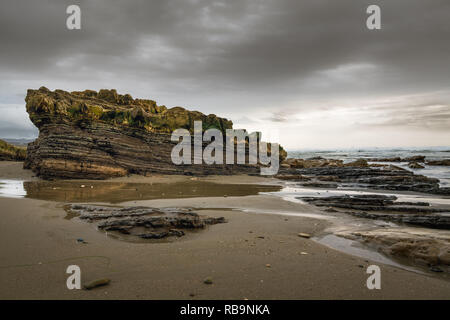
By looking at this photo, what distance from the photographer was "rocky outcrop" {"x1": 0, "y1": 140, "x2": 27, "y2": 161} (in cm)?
2678

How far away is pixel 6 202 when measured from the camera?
870 cm

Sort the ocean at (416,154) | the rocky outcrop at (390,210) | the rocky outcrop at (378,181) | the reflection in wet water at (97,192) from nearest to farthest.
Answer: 1. the rocky outcrop at (390,210)
2. the reflection in wet water at (97,192)
3. the rocky outcrop at (378,181)
4. the ocean at (416,154)

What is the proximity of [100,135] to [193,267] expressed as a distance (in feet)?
62.2

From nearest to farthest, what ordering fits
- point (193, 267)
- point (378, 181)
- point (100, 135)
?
point (193, 267), point (100, 135), point (378, 181)

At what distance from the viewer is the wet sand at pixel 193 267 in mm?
3252

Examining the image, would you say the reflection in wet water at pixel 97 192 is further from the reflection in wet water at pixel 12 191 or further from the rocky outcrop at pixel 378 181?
the rocky outcrop at pixel 378 181

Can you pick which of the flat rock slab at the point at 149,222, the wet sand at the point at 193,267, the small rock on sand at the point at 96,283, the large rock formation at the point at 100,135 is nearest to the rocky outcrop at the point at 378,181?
the large rock formation at the point at 100,135

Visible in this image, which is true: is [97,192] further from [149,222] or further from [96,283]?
[96,283]

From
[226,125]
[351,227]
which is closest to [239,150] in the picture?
[226,125]

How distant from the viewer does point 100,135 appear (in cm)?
2002

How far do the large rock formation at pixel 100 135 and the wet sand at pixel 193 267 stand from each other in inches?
521

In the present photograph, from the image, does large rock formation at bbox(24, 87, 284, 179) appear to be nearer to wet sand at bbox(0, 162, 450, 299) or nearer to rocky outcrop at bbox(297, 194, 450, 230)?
wet sand at bbox(0, 162, 450, 299)

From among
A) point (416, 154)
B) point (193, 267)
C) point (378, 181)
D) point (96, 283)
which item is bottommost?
point (378, 181)

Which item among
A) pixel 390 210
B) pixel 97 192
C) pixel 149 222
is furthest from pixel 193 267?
pixel 97 192
